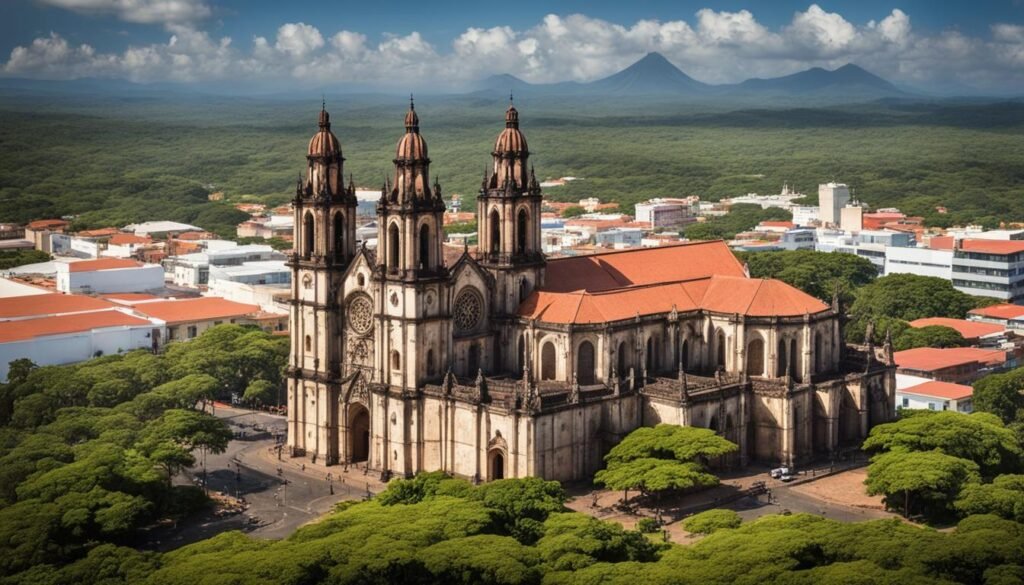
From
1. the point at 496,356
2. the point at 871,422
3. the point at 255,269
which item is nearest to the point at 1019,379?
the point at 871,422

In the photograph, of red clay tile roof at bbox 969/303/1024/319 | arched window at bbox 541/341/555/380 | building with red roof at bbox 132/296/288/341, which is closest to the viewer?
arched window at bbox 541/341/555/380

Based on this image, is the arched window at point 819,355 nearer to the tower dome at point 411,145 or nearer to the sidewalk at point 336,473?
the tower dome at point 411,145

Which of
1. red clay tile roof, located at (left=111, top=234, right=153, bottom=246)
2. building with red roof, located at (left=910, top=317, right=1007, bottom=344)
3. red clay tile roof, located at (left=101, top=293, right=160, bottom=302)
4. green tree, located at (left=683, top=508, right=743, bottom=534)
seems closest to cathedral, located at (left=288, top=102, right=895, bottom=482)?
green tree, located at (left=683, top=508, right=743, bottom=534)

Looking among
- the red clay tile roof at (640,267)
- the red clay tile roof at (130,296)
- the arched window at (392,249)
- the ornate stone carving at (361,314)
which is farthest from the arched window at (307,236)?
the red clay tile roof at (130,296)

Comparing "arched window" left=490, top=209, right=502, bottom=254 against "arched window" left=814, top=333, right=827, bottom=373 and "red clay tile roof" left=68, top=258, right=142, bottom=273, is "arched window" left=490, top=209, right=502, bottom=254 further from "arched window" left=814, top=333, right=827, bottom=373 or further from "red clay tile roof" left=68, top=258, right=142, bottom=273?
"red clay tile roof" left=68, top=258, right=142, bottom=273

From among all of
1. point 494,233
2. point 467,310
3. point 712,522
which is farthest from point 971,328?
point 712,522

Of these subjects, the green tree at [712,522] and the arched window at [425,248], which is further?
the arched window at [425,248]
